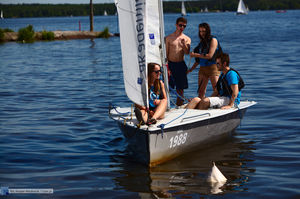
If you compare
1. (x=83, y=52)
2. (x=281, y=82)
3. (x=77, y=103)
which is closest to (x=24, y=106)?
(x=77, y=103)

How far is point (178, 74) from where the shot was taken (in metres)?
9.90

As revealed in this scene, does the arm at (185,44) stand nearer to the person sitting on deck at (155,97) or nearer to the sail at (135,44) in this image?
the person sitting on deck at (155,97)

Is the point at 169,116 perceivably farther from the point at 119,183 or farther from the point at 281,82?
the point at 281,82

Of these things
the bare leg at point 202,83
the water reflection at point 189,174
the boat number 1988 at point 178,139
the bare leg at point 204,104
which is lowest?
the water reflection at point 189,174

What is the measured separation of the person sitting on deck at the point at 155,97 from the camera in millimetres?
8141

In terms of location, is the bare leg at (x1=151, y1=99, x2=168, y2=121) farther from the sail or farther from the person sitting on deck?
the sail

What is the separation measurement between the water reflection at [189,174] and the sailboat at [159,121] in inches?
7.7

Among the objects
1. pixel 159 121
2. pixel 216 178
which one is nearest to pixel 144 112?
pixel 159 121

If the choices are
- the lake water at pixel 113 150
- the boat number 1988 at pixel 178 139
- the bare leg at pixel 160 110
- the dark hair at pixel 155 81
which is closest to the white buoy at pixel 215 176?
the lake water at pixel 113 150

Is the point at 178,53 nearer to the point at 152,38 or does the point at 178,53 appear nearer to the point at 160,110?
the point at 152,38

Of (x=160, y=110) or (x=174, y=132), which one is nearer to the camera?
(x=174, y=132)

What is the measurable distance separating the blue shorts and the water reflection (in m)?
1.65

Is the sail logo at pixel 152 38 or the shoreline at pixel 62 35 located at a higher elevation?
the sail logo at pixel 152 38

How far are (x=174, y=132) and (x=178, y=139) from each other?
0.96ft
